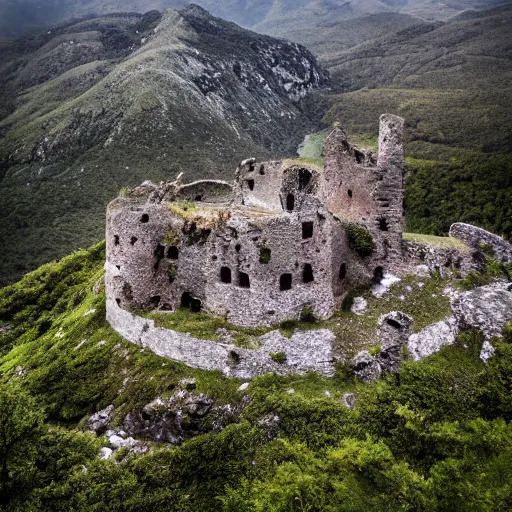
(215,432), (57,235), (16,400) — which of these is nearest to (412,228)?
(215,432)

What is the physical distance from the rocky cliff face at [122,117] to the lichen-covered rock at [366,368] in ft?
219

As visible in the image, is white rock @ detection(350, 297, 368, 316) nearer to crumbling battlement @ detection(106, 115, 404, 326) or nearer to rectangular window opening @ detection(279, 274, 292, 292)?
crumbling battlement @ detection(106, 115, 404, 326)

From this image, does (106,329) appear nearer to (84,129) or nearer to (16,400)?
(16,400)

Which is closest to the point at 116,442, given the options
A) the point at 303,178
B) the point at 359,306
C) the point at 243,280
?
the point at 243,280

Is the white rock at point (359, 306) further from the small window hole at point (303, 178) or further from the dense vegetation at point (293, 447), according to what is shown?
the small window hole at point (303, 178)

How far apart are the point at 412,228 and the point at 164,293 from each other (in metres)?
40.3

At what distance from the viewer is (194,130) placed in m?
114

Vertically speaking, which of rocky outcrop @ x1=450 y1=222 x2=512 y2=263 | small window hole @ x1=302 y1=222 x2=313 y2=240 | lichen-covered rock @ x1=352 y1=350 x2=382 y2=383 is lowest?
lichen-covered rock @ x1=352 y1=350 x2=382 y2=383

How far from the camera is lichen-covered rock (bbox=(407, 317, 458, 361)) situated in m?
28.0

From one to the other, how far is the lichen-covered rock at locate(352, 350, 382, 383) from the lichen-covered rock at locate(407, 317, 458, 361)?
2.21m

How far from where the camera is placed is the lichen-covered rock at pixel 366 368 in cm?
2700

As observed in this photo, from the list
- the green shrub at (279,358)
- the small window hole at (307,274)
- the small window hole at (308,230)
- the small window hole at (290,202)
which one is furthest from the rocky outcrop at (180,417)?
the small window hole at (290,202)

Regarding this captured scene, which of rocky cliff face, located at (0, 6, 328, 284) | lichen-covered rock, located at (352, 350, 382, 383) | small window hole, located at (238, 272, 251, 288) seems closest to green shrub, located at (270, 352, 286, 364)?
lichen-covered rock, located at (352, 350, 382, 383)

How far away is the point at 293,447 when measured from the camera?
2445 centimetres
